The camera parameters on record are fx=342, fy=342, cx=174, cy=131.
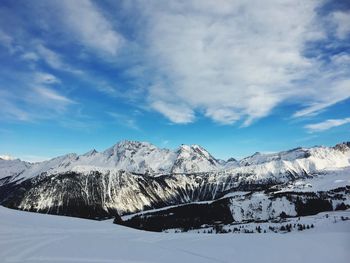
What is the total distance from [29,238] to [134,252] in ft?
18.4

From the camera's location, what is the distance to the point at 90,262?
1319cm

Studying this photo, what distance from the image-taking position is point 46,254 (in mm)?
13891

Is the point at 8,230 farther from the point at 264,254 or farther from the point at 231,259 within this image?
the point at 264,254

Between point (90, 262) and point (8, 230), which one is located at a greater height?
point (8, 230)

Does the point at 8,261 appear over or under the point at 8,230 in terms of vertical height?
under

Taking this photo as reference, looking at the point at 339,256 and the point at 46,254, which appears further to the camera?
the point at 339,256

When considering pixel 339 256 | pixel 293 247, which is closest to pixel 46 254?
pixel 293 247

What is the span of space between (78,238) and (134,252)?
4195mm

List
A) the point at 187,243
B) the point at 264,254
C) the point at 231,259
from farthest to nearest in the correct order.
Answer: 1. the point at 187,243
2. the point at 264,254
3. the point at 231,259

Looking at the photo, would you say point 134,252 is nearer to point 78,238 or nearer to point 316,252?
point 78,238

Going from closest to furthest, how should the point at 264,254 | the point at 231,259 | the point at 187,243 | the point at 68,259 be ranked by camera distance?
the point at 68,259 → the point at 231,259 → the point at 264,254 → the point at 187,243

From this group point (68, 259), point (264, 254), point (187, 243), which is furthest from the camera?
point (187, 243)

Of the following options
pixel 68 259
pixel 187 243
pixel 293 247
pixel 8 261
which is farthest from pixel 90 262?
pixel 293 247

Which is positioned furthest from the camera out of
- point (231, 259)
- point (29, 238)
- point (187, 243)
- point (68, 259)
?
point (187, 243)
